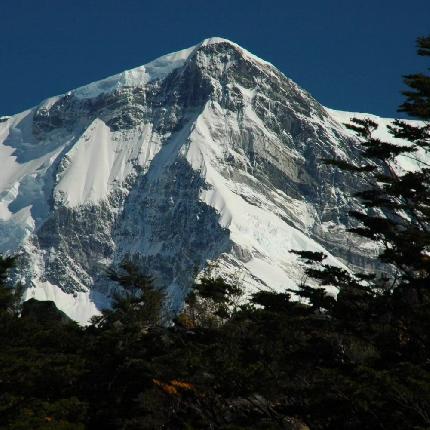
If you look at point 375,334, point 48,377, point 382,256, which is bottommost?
point 48,377

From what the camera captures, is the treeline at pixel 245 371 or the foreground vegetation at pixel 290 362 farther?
the foreground vegetation at pixel 290 362

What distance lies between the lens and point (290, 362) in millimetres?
47562

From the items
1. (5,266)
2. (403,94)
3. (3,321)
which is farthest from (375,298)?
(5,266)

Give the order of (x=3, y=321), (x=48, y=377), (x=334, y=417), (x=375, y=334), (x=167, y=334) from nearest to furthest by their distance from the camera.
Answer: (x=334, y=417)
(x=375, y=334)
(x=48, y=377)
(x=167, y=334)
(x=3, y=321)

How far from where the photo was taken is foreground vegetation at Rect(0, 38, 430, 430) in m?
37.9

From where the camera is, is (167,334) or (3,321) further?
(3,321)

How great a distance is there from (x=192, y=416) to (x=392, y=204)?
12.8 m

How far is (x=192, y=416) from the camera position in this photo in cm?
4794

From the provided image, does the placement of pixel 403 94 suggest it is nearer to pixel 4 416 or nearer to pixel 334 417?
pixel 334 417

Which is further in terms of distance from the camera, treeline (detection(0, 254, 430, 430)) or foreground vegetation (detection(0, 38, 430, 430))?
foreground vegetation (detection(0, 38, 430, 430))

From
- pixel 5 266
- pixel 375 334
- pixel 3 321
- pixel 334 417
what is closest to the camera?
pixel 334 417

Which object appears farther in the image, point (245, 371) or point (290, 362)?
point (245, 371)

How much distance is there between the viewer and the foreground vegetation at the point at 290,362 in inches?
1494

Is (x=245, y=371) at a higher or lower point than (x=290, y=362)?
lower
